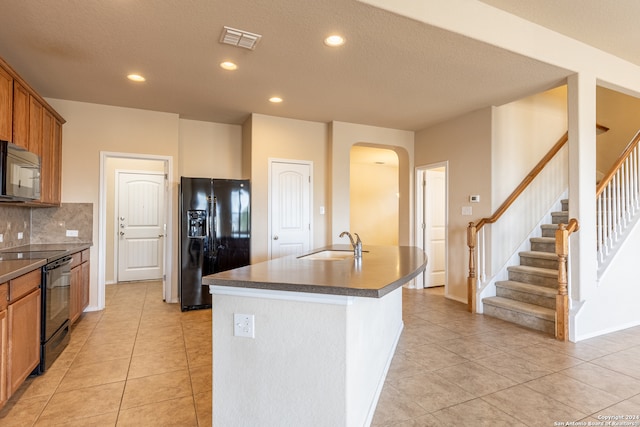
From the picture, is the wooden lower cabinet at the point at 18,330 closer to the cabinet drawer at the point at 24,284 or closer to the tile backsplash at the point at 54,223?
the cabinet drawer at the point at 24,284

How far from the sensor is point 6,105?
2770mm

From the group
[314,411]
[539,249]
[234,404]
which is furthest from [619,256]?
[234,404]

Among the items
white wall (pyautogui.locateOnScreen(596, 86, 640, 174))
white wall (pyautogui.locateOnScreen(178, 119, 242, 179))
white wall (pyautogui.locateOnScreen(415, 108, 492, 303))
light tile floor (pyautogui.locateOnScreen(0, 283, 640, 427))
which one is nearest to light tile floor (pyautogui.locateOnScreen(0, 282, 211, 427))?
light tile floor (pyautogui.locateOnScreen(0, 283, 640, 427))

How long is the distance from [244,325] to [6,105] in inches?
109

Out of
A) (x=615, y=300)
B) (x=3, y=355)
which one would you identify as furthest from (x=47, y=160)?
(x=615, y=300)

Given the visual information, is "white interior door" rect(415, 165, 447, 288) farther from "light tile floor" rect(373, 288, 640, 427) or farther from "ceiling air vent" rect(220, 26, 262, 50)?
"ceiling air vent" rect(220, 26, 262, 50)

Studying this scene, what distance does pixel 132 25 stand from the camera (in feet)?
8.34

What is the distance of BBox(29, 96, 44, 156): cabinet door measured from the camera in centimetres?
322

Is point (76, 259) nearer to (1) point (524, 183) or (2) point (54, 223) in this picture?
(2) point (54, 223)

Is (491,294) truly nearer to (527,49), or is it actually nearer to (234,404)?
(527,49)

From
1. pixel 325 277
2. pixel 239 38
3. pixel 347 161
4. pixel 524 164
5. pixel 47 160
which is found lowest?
pixel 325 277

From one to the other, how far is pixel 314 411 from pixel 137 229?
224 inches

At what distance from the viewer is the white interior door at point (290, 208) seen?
495 centimetres

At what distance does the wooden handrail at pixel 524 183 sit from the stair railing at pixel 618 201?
0.65 metres
